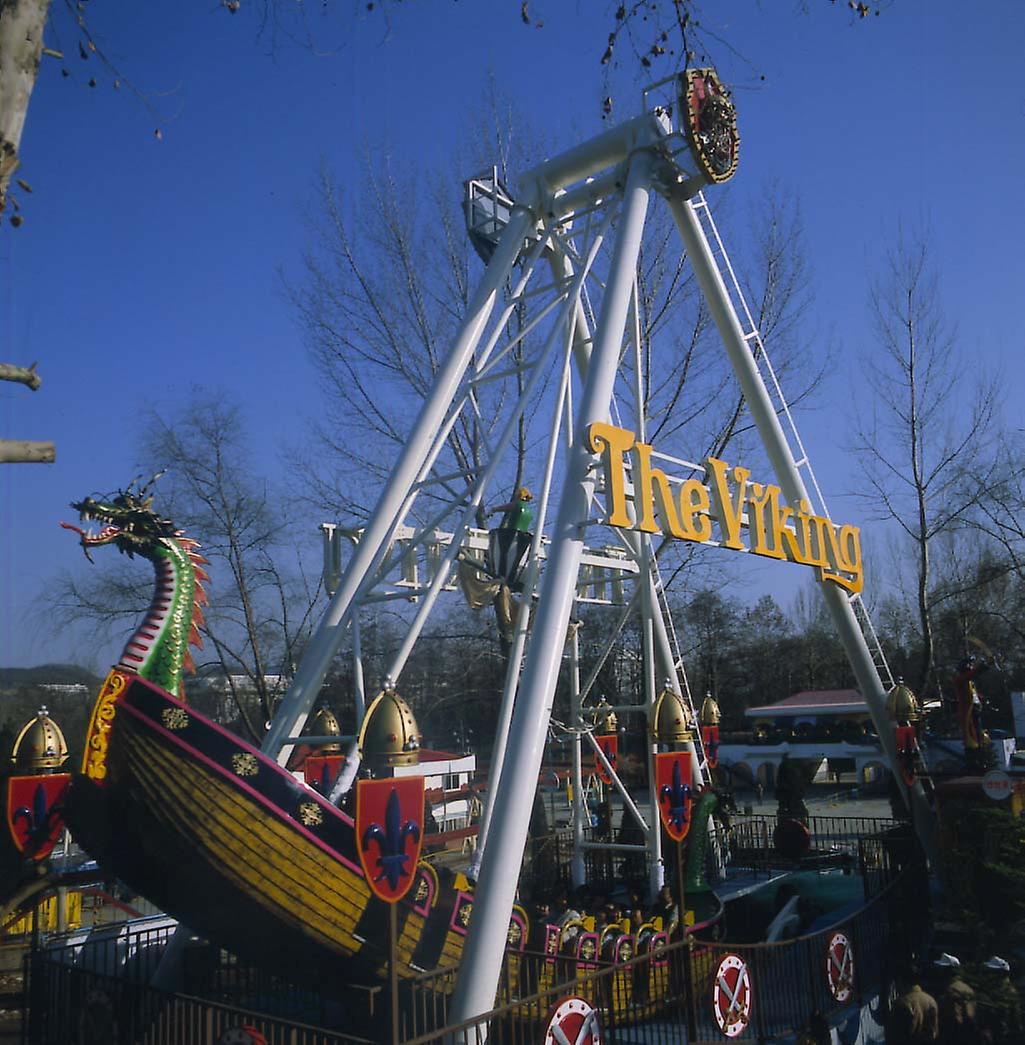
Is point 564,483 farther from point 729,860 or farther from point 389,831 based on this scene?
point 729,860

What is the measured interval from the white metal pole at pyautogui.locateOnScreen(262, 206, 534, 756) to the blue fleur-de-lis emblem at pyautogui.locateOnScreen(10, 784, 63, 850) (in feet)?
7.11

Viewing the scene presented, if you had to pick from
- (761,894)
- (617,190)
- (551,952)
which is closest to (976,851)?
(761,894)

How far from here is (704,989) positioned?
370 inches

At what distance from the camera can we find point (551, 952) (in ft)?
32.3

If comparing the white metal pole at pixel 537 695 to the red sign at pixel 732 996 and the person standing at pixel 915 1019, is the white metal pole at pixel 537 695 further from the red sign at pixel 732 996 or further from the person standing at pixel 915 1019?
the person standing at pixel 915 1019

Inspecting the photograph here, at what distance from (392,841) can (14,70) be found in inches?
200

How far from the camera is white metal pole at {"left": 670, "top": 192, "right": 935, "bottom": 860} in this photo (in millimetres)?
12633

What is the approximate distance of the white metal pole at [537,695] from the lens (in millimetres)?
7277

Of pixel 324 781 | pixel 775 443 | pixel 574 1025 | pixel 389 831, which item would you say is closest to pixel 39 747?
pixel 389 831

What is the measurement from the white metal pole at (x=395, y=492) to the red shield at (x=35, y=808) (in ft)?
6.98

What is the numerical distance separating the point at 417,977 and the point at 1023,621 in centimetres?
5283

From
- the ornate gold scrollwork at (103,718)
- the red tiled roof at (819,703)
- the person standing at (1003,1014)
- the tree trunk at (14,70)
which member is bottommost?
the person standing at (1003,1014)

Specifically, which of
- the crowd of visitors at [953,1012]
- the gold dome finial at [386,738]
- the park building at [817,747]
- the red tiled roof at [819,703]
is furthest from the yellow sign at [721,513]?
the red tiled roof at [819,703]

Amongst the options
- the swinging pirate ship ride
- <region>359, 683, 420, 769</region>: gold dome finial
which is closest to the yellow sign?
the swinging pirate ship ride
